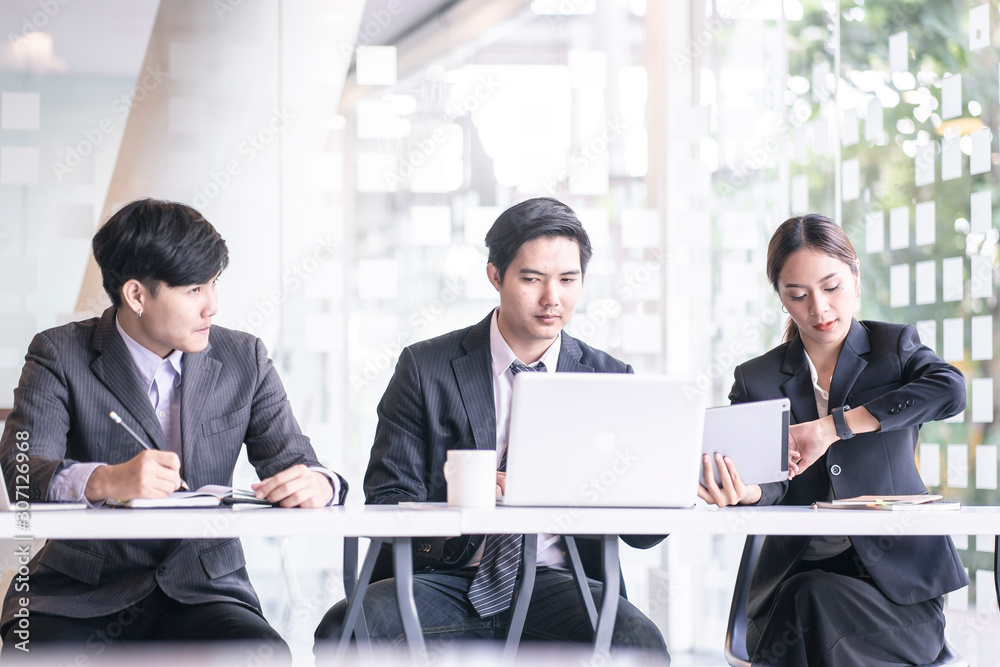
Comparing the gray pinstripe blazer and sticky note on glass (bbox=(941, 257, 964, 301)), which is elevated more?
sticky note on glass (bbox=(941, 257, 964, 301))

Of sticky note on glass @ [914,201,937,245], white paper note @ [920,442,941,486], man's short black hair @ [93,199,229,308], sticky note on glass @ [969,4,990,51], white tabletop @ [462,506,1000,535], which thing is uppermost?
sticky note on glass @ [969,4,990,51]

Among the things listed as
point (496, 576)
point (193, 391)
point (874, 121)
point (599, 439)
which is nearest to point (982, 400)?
point (874, 121)

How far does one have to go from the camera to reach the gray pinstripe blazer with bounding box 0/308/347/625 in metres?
1.96

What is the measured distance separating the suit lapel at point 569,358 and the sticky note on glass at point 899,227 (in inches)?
74.8

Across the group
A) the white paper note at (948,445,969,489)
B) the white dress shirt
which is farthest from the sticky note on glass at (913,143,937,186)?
the white dress shirt

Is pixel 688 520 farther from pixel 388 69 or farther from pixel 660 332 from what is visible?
pixel 388 69

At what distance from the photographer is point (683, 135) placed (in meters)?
3.94

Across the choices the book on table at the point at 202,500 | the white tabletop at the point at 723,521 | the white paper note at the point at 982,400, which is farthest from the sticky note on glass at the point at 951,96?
the book on table at the point at 202,500

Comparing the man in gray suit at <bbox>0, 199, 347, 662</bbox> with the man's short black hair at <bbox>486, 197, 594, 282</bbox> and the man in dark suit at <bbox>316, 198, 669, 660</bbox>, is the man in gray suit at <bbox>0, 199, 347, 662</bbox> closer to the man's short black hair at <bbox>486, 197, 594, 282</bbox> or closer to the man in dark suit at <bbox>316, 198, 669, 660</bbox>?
the man in dark suit at <bbox>316, 198, 669, 660</bbox>

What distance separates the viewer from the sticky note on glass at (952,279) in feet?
11.5

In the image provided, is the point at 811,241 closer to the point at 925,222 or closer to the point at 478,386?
the point at 478,386

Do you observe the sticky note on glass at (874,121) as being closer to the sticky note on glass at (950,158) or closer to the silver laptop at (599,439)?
the sticky note on glass at (950,158)

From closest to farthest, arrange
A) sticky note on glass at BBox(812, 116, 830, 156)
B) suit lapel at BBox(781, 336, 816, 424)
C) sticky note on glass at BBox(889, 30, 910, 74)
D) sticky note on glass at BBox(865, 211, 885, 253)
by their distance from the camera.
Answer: suit lapel at BBox(781, 336, 816, 424)
sticky note on glass at BBox(889, 30, 910, 74)
sticky note on glass at BBox(865, 211, 885, 253)
sticky note on glass at BBox(812, 116, 830, 156)

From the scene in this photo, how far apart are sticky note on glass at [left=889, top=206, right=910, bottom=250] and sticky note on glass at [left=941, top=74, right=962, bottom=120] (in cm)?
38
